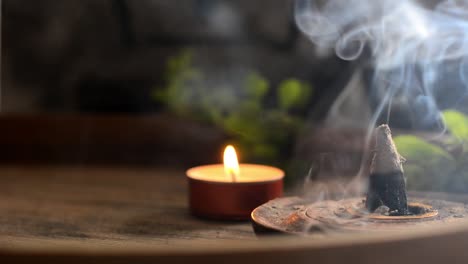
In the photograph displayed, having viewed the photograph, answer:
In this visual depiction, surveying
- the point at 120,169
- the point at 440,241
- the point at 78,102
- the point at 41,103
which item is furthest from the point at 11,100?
the point at 440,241

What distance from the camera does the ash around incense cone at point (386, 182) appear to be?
30.9 inches

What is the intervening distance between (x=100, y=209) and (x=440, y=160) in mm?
587

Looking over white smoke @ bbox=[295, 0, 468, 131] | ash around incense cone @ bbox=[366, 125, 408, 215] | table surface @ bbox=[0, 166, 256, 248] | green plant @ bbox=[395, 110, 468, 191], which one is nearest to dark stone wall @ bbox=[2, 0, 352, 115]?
white smoke @ bbox=[295, 0, 468, 131]

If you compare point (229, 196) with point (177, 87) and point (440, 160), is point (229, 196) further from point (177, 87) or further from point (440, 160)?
point (177, 87)

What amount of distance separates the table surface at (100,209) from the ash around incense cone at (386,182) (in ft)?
0.64

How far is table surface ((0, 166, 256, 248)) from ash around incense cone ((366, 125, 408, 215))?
0.19 metres

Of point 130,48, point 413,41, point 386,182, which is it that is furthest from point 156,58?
point 386,182

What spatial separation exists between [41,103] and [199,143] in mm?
818

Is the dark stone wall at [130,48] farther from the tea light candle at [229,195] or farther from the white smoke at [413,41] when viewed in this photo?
the tea light candle at [229,195]

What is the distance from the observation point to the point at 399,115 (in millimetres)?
1459

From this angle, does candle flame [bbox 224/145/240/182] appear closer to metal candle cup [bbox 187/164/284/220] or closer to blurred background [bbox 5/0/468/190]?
metal candle cup [bbox 187/164/284/220]

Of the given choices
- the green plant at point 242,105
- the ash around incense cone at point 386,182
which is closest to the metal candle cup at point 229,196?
the ash around incense cone at point 386,182

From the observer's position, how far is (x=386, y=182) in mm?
792

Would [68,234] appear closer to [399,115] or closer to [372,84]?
[399,115]
